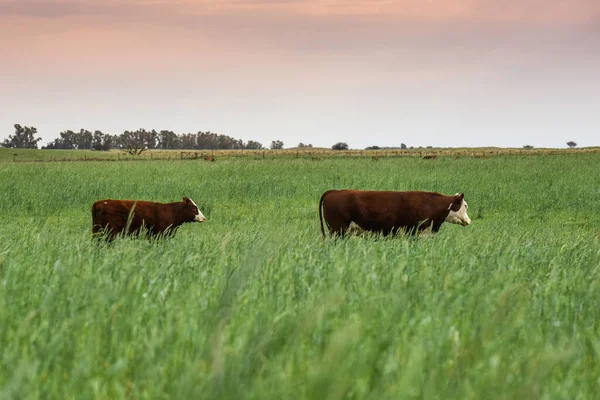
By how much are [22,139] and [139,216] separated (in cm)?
18173

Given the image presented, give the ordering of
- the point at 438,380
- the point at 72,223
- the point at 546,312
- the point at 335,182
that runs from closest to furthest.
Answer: the point at 438,380 < the point at 546,312 < the point at 72,223 < the point at 335,182

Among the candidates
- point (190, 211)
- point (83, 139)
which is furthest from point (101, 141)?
point (190, 211)

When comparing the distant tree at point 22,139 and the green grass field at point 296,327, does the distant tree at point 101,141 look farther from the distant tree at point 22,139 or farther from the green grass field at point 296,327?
the green grass field at point 296,327

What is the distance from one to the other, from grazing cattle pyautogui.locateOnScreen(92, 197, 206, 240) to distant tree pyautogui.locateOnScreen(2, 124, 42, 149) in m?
179

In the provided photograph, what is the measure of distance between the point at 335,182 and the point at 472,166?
40.5 ft

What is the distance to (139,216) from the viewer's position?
12.5 m

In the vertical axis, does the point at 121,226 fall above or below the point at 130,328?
below

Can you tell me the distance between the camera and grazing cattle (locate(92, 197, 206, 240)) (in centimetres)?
1203

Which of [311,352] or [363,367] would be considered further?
[311,352]

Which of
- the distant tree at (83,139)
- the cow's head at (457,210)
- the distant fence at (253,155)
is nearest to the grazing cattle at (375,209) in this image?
the cow's head at (457,210)

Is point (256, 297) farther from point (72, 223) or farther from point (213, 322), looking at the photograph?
point (72, 223)

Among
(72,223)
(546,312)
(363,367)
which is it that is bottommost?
(72,223)

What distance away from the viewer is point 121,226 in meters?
12.1

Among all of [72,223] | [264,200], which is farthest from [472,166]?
[72,223]
